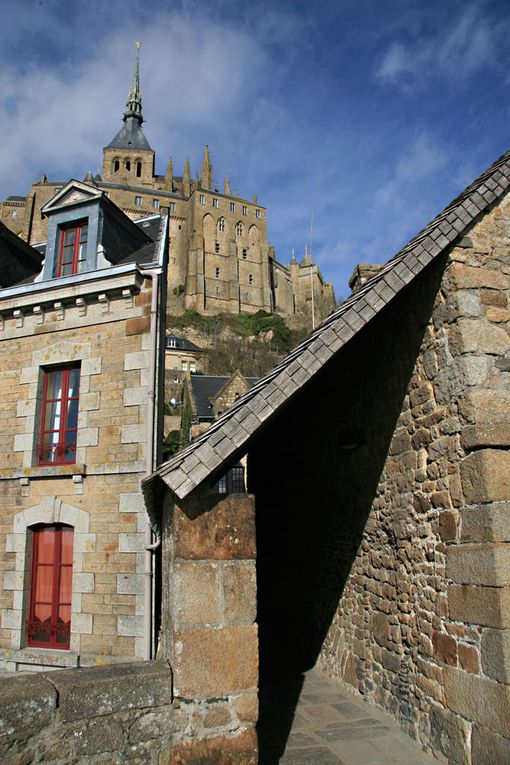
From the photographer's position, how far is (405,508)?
501 cm

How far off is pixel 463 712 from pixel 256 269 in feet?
251

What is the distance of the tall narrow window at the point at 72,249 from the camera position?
9898 mm

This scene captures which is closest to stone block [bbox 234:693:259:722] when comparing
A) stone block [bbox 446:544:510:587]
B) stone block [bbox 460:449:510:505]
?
stone block [bbox 446:544:510:587]

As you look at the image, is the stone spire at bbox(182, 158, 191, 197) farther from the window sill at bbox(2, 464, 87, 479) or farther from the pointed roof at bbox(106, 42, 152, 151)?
the window sill at bbox(2, 464, 87, 479)

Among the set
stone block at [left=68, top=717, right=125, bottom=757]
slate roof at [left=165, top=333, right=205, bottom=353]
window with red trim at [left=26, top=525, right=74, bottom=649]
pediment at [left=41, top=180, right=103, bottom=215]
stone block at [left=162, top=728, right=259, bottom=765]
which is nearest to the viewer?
stone block at [left=68, top=717, right=125, bottom=757]

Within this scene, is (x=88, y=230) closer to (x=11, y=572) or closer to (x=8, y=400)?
(x=8, y=400)

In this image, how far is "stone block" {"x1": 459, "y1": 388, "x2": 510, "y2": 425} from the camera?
4.05m

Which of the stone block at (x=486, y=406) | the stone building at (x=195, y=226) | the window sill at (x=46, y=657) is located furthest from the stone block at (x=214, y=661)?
the stone building at (x=195, y=226)

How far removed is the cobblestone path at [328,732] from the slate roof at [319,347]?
8.13ft

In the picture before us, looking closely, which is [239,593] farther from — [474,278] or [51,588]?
[51,588]

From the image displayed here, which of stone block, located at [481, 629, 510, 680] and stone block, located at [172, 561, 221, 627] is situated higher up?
stone block, located at [172, 561, 221, 627]

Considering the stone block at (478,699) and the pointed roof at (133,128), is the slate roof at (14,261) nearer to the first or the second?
the stone block at (478,699)

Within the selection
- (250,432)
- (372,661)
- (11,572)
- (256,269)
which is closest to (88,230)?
(11,572)

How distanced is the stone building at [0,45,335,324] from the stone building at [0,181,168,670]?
208 feet
